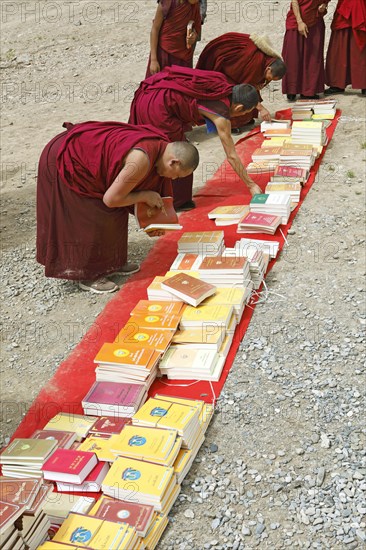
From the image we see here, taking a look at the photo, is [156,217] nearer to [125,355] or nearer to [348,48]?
[125,355]

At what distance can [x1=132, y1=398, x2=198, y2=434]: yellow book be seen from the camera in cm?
288

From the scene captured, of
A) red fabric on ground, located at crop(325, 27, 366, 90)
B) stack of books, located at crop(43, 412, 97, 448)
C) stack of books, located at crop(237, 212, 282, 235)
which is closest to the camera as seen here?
stack of books, located at crop(43, 412, 97, 448)

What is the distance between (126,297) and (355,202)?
7.58ft

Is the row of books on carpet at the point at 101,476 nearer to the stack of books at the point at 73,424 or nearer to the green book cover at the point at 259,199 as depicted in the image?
the stack of books at the point at 73,424

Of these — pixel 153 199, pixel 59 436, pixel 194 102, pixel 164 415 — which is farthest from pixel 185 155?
pixel 59 436

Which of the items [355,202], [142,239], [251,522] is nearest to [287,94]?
[355,202]

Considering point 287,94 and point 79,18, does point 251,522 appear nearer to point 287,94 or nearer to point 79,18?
point 287,94

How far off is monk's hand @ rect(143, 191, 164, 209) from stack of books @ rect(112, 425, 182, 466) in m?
1.74

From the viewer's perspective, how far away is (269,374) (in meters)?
3.47

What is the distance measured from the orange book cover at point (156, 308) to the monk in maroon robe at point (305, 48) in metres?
4.79

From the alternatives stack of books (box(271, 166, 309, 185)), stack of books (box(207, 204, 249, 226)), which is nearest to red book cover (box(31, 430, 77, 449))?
stack of books (box(207, 204, 249, 226))

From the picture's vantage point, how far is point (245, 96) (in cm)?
494

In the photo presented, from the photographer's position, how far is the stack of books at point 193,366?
341 centimetres

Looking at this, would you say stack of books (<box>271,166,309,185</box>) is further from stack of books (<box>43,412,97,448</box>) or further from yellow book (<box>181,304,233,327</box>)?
stack of books (<box>43,412,97,448</box>)
